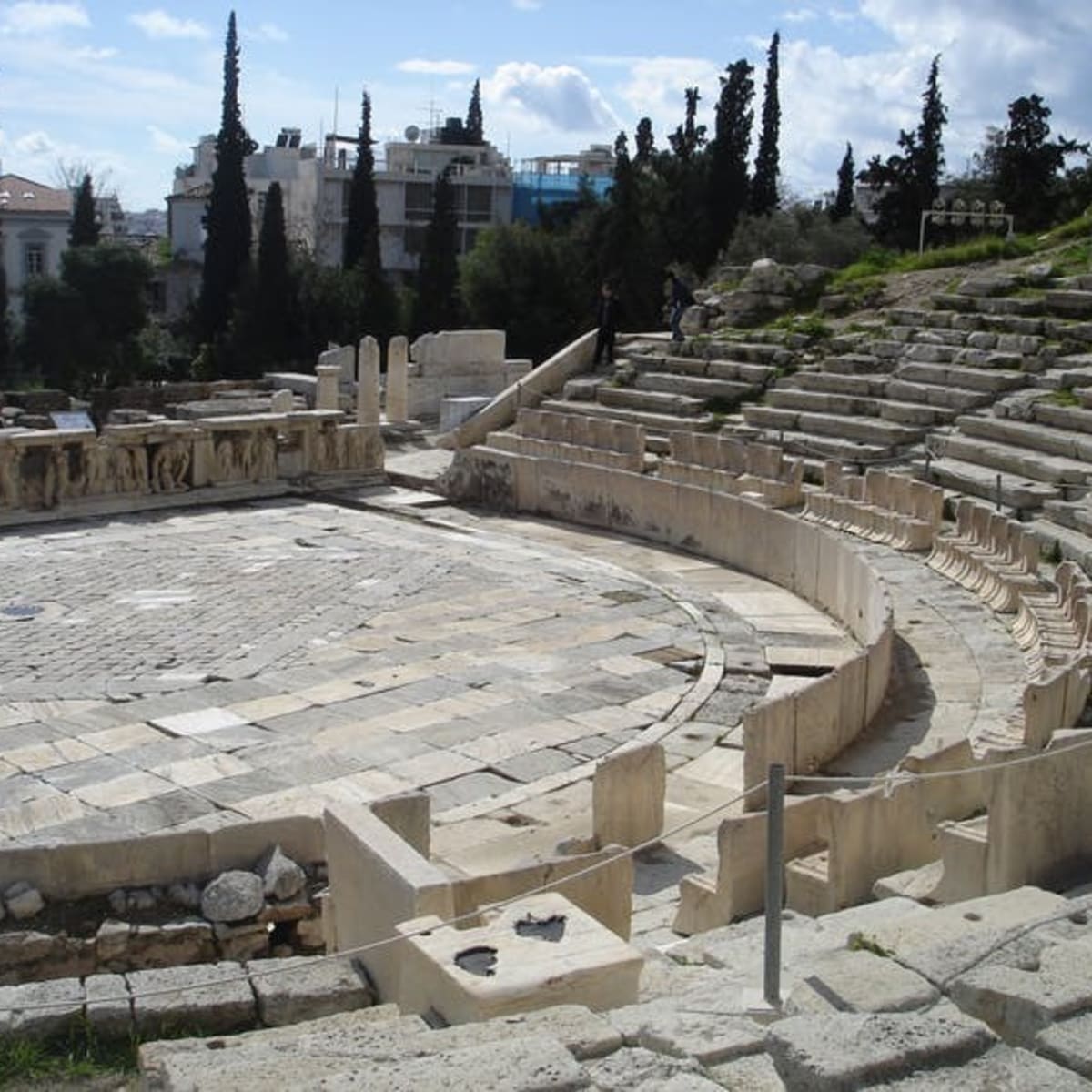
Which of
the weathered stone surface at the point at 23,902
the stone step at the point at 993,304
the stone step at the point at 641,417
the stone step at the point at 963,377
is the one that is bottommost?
the weathered stone surface at the point at 23,902

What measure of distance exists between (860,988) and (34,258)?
58.1 m

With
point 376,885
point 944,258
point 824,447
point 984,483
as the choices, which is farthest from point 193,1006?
point 944,258

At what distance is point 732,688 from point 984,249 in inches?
535

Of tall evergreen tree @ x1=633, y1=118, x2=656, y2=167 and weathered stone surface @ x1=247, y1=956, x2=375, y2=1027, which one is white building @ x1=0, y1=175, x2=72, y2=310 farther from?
weathered stone surface @ x1=247, y1=956, x2=375, y2=1027

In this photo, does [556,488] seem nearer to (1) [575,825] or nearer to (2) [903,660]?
(2) [903,660]

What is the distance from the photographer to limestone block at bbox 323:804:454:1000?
5.56 metres

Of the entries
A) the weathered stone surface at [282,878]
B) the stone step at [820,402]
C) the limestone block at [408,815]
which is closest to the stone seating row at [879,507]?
the stone step at [820,402]

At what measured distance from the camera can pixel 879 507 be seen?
15875 millimetres

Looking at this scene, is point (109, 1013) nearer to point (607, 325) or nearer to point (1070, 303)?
point (1070, 303)

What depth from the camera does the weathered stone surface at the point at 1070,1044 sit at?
12.7ft

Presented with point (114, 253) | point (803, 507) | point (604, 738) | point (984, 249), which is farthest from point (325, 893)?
point (114, 253)

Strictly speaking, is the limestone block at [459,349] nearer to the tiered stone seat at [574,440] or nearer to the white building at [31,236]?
the tiered stone seat at [574,440]

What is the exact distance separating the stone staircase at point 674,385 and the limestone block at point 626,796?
11513 millimetres

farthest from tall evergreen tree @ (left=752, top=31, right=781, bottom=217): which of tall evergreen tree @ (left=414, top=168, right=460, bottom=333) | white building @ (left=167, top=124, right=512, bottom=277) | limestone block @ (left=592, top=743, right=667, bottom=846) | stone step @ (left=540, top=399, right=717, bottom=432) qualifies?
limestone block @ (left=592, top=743, right=667, bottom=846)
